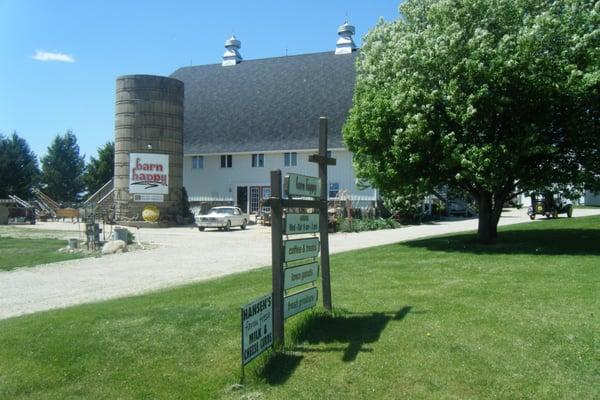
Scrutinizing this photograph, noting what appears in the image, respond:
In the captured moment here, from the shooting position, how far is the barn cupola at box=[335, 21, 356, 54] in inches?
2013

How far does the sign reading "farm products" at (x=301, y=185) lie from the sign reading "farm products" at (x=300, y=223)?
10.9 inches

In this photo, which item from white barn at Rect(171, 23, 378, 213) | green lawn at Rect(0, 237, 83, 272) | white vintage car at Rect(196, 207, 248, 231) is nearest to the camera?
green lawn at Rect(0, 237, 83, 272)

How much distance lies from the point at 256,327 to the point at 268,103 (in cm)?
4484

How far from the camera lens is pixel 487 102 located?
16.8m

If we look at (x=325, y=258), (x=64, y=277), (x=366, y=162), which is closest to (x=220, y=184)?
(x=366, y=162)

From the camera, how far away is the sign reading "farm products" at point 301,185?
729 centimetres

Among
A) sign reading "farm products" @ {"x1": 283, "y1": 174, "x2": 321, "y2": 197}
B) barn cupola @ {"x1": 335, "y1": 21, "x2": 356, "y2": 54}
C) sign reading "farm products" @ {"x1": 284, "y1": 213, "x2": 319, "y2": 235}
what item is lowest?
sign reading "farm products" @ {"x1": 284, "y1": 213, "x2": 319, "y2": 235}

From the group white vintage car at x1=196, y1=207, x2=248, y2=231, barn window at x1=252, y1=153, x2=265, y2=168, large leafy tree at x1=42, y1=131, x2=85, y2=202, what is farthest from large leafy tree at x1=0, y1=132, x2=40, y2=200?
white vintage car at x1=196, y1=207, x2=248, y2=231

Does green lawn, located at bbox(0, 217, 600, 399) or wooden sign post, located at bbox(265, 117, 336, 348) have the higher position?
wooden sign post, located at bbox(265, 117, 336, 348)

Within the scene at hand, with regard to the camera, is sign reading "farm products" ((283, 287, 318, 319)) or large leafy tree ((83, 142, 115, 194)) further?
large leafy tree ((83, 142, 115, 194))

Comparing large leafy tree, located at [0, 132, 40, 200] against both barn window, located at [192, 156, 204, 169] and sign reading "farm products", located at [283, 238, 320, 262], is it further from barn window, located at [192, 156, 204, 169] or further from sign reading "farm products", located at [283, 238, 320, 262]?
sign reading "farm products", located at [283, 238, 320, 262]

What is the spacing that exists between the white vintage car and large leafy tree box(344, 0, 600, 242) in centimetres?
1698

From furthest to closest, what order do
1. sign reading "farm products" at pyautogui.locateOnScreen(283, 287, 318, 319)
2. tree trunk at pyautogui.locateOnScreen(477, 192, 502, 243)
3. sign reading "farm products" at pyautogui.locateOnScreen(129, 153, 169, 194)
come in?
sign reading "farm products" at pyautogui.locateOnScreen(129, 153, 169, 194), tree trunk at pyautogui.locateOnScreen(477, 192, 502, 243), sign reading "farm products" at pyautogui.locateOnScreen(283, 287, 318, 319)

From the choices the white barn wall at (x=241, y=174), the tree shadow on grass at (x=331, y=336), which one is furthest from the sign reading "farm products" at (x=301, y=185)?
the white barn wall at (x=241, y=174)
